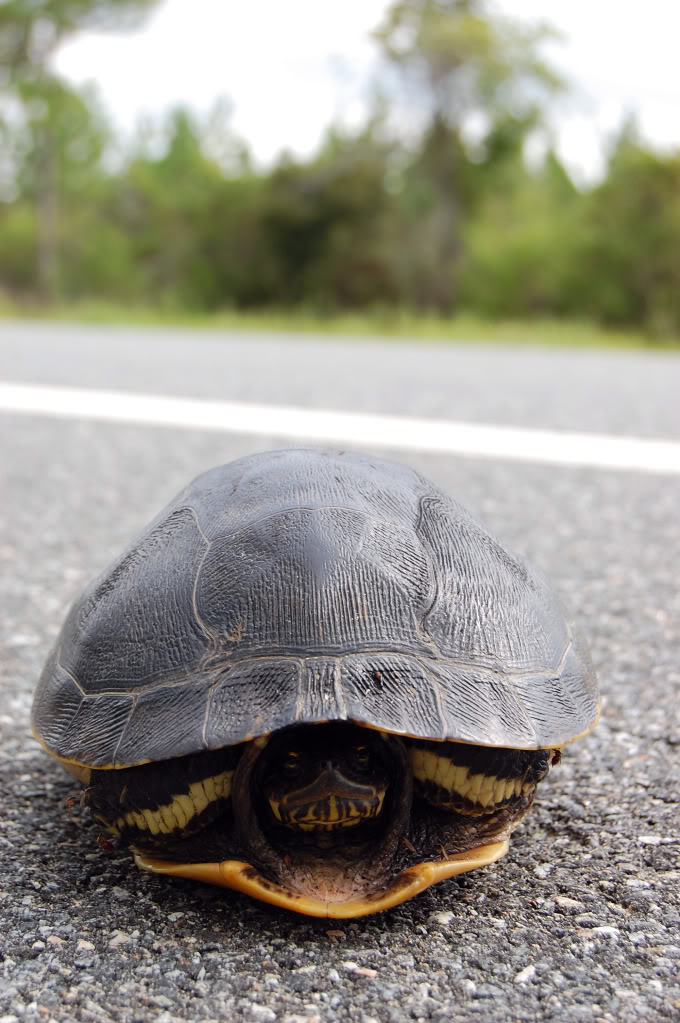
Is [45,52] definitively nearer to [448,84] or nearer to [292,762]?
[448,84]

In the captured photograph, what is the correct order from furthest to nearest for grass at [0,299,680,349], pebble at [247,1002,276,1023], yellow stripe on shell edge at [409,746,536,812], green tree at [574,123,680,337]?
green tree at [574,123,680,337], grass at [0,299,680,349], yellow stripe on shell edge at [409,746,536,812], pebble at [247,1002,276,1023]

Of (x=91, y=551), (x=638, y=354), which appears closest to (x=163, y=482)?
(x=91, y=551)

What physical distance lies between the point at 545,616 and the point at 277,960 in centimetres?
64

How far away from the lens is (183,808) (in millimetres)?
1326

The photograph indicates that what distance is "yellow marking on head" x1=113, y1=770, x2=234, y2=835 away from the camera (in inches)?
51.8

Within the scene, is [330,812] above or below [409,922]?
above

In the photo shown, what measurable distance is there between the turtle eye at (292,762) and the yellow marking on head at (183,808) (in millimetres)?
85

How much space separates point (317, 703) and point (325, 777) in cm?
10

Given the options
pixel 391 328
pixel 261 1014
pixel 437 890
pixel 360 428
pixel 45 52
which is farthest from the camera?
pixel 45 52

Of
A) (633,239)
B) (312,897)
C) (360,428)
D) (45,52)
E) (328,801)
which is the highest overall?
(45,52)

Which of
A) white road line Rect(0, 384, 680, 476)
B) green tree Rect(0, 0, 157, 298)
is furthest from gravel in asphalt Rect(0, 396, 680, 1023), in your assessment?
green tree Rect(0, 0, 157, 298)

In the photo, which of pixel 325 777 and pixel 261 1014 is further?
pixel 325 777

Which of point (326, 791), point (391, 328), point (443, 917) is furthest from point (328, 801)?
point (391, 328)

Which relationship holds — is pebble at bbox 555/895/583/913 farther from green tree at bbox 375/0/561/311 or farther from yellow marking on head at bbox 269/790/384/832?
green tree at bbox 375/0/561/311
